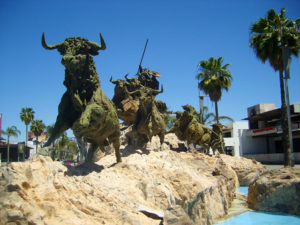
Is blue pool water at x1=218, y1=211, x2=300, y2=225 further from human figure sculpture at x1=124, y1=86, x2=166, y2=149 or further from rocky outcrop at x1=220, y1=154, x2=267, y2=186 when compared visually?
rocky outcrop at x1=220, y1=154, x2=267, y2=186

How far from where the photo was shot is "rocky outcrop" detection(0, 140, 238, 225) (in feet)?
11.4

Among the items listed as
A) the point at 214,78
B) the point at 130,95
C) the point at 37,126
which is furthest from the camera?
the point at 37,126

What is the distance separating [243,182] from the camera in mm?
16438

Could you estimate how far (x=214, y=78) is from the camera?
24719 mm

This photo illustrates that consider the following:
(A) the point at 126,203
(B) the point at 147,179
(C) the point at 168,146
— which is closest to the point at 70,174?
(A) the point at 126,203

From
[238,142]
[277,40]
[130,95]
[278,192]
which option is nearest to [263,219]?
[278,192]

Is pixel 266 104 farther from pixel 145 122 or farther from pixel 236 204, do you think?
pixel 145 122

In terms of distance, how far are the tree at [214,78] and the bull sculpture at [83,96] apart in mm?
19536

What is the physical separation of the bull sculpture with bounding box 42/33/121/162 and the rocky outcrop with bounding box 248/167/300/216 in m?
6.11

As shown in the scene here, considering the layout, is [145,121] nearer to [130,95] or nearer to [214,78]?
[130,95]

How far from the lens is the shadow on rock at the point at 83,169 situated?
5.16 metres

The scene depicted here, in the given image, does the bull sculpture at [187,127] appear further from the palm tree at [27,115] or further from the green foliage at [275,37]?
the palm tree at [27,115]

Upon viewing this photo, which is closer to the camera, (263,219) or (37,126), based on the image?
(263,219)

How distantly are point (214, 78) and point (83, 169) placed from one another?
2067cm
